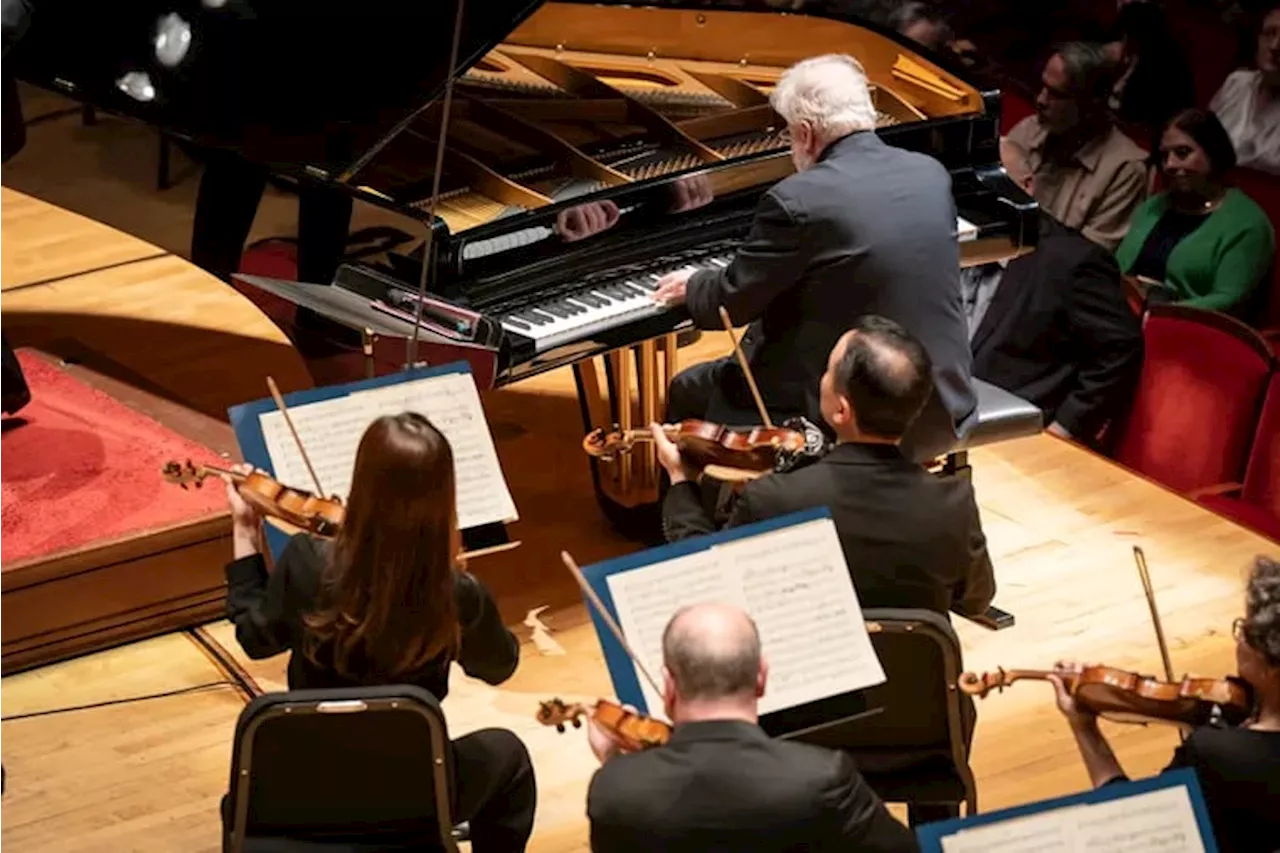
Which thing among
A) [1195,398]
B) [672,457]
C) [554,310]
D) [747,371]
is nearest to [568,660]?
[554,310]

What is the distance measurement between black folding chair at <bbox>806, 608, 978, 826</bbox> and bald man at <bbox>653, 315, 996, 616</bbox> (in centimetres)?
9

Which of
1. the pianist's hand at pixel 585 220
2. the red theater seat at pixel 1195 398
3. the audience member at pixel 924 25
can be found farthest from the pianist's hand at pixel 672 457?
the audience member at pixel 924 25

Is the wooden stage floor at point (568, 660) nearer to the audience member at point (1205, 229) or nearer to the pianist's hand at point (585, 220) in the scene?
the audience member at point (1205, 229)

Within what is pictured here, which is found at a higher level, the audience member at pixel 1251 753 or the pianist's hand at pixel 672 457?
the audience member at pixel 1251 753

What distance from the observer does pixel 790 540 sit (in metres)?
3.63

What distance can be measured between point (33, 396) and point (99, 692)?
109 centimetres

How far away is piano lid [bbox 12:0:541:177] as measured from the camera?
17.7 ft

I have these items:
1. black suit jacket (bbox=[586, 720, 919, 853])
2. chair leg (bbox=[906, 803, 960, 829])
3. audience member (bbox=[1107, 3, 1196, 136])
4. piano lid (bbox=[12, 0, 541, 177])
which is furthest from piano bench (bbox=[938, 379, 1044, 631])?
audience member (bbox=[1107, 3, 1196, 136])

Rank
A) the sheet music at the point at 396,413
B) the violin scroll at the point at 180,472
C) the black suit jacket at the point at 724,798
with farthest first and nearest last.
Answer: the sheet music at the point at 396,413, the violin scroll at the point at 180,472, the black suit jacket at the point at 724,798

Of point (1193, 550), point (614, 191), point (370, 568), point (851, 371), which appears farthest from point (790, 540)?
point (1193, 550)

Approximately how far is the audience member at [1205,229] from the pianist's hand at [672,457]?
2.64 meters

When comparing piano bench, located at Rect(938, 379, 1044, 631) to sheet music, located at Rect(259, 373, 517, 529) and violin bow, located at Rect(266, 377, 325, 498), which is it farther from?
violin bow, located at Rect(266, 377, 325, 498)

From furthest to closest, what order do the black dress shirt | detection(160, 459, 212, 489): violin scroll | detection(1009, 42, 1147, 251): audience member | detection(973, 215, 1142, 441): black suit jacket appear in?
detection(1009, 42, 1147, 251): audience member
detection(973, 215, 1142, 441): black suit jacket
detection(160, 459, 212, 489): violin scroll
the black dress shirt

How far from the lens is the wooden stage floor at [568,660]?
181 inches
